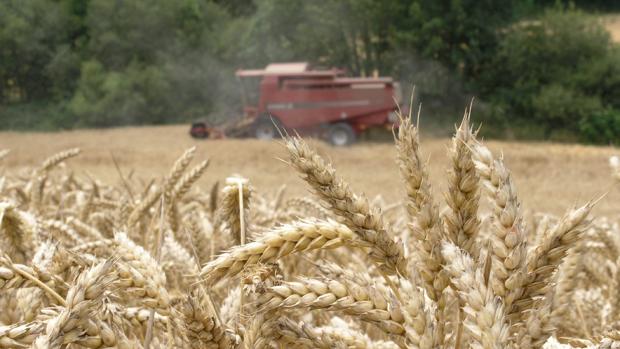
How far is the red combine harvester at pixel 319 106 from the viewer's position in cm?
1480

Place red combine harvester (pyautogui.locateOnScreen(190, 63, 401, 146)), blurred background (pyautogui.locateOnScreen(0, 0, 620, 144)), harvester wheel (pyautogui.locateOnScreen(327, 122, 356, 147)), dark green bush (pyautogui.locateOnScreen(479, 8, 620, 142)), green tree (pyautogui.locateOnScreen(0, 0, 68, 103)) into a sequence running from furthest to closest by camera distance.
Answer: green tree (pyautogui.locateOnScreen(0, 0, 68, 103)) < blurred background (pyautogui.locateOnScreen(0, 0, 620, 144)) < dark green bush (pyautogui.locateOnScreen(479, 8, 620, 142)) < harvester wheel (pyautogui.locateOnScreen(327, 122, 356, 147)) < red combine harvester (pyautogui.locateOnScreen(190, 63, 401, 146))

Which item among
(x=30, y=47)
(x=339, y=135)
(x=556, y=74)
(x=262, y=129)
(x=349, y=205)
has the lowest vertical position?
(x=339, y=135)

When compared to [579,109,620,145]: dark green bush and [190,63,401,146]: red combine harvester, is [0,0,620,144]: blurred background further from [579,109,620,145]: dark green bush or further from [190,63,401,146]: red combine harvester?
[190,63,401,146]: red combine harvester

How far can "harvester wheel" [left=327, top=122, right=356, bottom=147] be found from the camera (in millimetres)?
15195

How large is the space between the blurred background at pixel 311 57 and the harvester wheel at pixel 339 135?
3.33 meters

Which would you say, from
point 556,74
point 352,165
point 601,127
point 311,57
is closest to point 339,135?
point 352,165

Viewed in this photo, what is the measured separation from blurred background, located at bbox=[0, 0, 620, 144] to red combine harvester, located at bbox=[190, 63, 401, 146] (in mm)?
2400

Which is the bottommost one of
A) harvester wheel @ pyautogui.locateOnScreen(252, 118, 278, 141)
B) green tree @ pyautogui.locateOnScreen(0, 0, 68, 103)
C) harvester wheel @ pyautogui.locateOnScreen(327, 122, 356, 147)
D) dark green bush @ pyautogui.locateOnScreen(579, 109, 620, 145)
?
→ dark green bush @ pyautogui.locateOnScreen(579, 109, 620, 145)

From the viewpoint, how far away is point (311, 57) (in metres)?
21.2

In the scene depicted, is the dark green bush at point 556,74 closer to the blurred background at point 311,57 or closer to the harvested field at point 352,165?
the blurred background at point 311,57

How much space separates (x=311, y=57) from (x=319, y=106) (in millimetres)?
6499

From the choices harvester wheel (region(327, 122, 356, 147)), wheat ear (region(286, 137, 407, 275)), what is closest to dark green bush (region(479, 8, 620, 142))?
harvester wheel (region(327, 122, 356, 147))

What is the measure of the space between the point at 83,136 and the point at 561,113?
12.2 m

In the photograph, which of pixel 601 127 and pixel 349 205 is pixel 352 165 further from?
pixel 349 205
